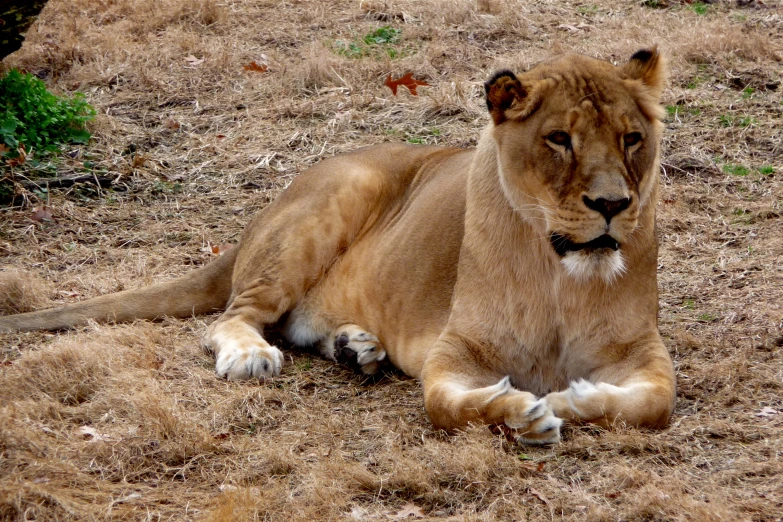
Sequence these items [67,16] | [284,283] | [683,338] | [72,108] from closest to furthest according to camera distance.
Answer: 1. [683,338]
2. [284,283]
3. [72,108]
4. [67,16]

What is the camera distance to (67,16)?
9.91 meters

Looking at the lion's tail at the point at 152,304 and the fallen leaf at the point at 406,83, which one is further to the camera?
the fallen leaf at the point at 406,83

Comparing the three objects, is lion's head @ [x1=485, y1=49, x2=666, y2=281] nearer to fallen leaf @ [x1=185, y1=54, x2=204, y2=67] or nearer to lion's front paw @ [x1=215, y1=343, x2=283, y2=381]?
lion's front paw @ [x1=215, y1=343, x2=283, y2=381]

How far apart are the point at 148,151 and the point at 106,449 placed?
441cm

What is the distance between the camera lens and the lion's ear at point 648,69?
3.95 m

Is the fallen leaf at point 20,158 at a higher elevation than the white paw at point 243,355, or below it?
higher

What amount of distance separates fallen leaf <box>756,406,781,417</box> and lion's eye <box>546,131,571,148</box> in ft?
3.93

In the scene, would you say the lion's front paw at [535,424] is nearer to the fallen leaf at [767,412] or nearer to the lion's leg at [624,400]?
the lion's leg at [624,400]

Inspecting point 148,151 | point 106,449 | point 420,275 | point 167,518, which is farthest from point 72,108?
point 167,518

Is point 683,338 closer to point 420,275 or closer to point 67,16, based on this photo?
point 420,275

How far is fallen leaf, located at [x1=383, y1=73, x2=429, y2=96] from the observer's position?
8336 millimetres

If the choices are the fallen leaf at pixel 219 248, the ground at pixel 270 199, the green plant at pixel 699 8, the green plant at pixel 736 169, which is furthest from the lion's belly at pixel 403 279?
the green plant at pixel 699 8

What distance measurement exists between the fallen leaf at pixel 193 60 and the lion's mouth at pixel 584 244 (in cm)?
595

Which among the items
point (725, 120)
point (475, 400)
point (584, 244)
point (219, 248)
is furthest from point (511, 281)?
point (725, 120)
